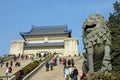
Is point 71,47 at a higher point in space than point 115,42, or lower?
higher

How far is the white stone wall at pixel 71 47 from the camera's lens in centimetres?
5228

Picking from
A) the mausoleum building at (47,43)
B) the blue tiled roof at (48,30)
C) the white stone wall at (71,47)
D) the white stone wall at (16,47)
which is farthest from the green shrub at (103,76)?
the blue tiled roof at (48,30)

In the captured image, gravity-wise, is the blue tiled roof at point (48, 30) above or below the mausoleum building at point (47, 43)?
above

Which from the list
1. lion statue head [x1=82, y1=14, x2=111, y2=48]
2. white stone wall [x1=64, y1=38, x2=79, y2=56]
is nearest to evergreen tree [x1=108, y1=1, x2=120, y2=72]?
lion statue head [x1=82, y1=14, x2=111, y2=48]

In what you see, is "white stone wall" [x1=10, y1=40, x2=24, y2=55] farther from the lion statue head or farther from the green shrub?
the green shrub

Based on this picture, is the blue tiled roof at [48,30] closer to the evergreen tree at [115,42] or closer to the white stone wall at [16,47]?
the white stone wall at [16,47]

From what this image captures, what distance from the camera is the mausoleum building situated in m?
53.0

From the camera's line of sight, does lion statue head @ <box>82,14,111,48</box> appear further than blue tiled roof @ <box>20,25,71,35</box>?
No

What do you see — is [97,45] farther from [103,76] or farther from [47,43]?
[47,43]

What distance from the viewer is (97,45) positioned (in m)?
8.48

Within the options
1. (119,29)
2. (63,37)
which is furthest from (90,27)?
(63,37)

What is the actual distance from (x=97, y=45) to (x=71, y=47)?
44197 millimetres

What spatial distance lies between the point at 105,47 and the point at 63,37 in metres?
50.9

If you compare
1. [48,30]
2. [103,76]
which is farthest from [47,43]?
[103,76]
